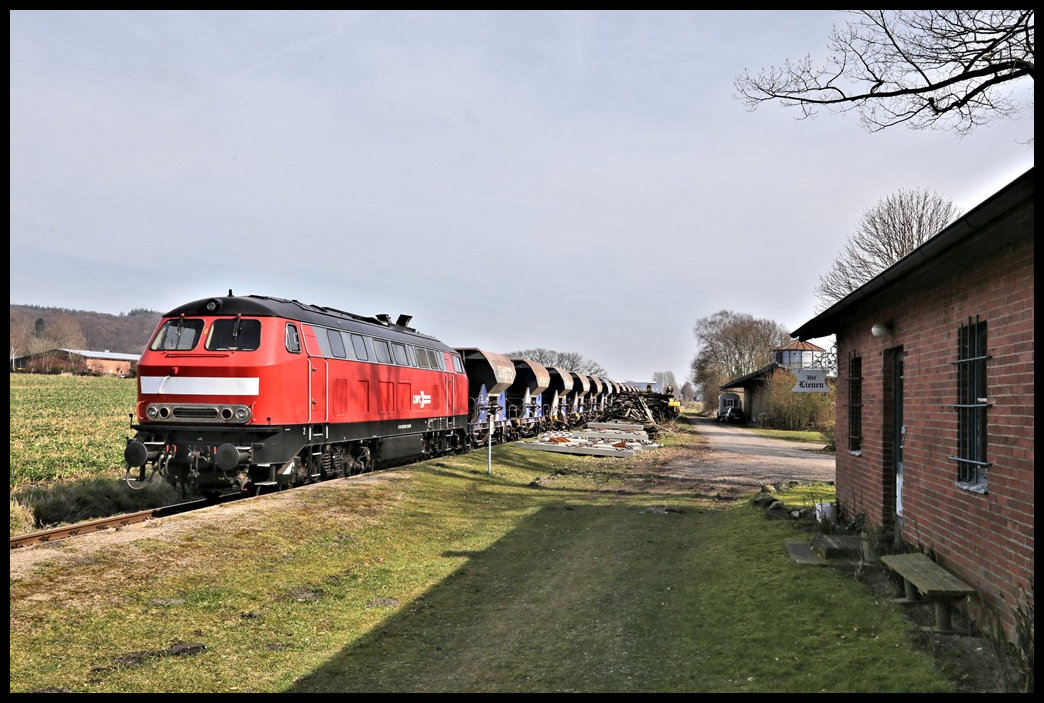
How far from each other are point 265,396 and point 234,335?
1185 mm

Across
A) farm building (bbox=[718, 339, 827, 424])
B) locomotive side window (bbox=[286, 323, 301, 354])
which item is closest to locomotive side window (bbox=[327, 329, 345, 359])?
locomotive side window (bbox=[286, 323, 301, 354])

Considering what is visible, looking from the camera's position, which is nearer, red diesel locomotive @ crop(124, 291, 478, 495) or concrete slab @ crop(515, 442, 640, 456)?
red diesel locomotive @ crop(124, 291, 478, 495)

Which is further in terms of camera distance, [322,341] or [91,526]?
[322,341]

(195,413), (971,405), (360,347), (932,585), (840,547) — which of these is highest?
(360,347)

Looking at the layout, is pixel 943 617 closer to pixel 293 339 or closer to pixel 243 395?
pixel 243 395

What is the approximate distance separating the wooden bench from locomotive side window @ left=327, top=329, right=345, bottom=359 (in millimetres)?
9806

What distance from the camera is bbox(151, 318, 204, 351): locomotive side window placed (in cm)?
1149

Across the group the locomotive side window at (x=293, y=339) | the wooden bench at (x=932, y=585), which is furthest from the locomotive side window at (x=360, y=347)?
the wooden bench at (x=932, y=585)

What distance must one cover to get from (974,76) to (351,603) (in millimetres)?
10609

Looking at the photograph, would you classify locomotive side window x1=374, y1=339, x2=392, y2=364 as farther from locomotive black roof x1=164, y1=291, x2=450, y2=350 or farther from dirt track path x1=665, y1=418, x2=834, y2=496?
dirt track path x1=665, y1=418, x2=834, y2=496

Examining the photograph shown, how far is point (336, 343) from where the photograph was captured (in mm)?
13414

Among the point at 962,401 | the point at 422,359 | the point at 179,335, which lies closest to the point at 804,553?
the point at 962,401

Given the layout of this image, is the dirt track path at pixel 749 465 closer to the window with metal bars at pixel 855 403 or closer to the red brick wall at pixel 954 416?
the window with metal bars at pixel 855 403

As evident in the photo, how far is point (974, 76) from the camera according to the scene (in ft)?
31.8
